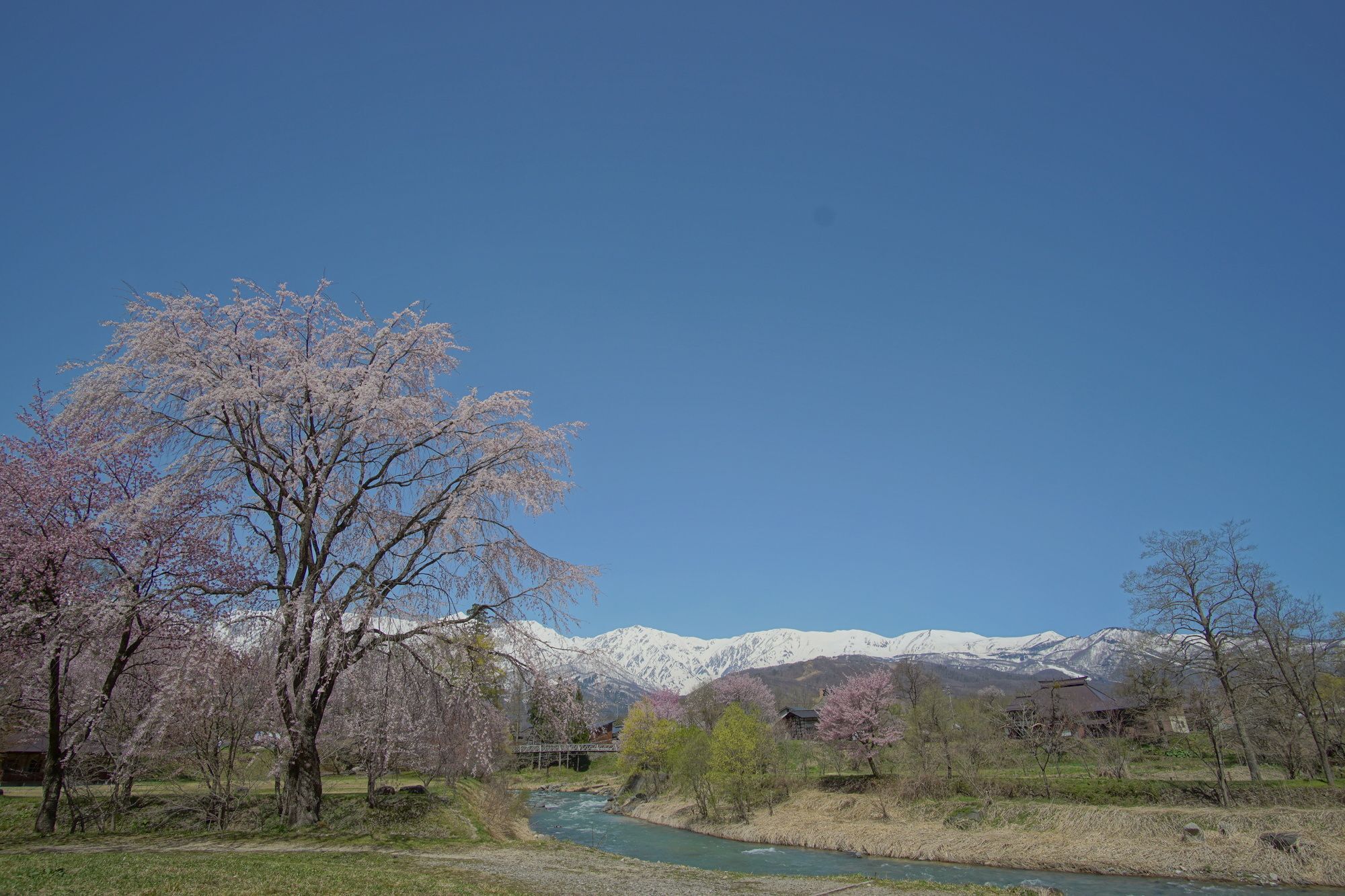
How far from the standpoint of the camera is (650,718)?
210 feet

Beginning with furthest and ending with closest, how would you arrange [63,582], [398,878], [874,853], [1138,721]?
[1138,721], [874,853], [63,582], [398,878]

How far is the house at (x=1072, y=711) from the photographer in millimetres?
43406

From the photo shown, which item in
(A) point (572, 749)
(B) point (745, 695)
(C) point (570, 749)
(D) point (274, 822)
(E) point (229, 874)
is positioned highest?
(E) point (229, 874)

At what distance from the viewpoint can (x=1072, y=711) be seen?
57375 millimetres

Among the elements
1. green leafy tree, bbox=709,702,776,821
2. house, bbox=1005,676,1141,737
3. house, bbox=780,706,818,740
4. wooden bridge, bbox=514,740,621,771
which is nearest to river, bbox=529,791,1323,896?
green leafy tree, bbox=709,702,776,821

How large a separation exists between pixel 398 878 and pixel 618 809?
4936 centimetres

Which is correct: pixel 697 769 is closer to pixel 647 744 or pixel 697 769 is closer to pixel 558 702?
pixel 647 744

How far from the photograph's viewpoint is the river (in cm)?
2136

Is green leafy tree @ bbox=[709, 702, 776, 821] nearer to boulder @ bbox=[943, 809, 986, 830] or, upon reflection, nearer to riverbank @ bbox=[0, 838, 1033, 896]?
boulder @ bbox=[943, 809, 986, 830]

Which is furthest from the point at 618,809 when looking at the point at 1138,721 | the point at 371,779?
the point at 1138,721

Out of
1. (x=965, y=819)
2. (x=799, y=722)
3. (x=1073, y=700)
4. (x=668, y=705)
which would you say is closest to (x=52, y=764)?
(x=965, y=819)

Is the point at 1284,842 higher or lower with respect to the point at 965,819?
higher

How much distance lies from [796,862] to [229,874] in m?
25.5

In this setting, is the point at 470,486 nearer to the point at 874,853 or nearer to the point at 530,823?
the point at 874,853
